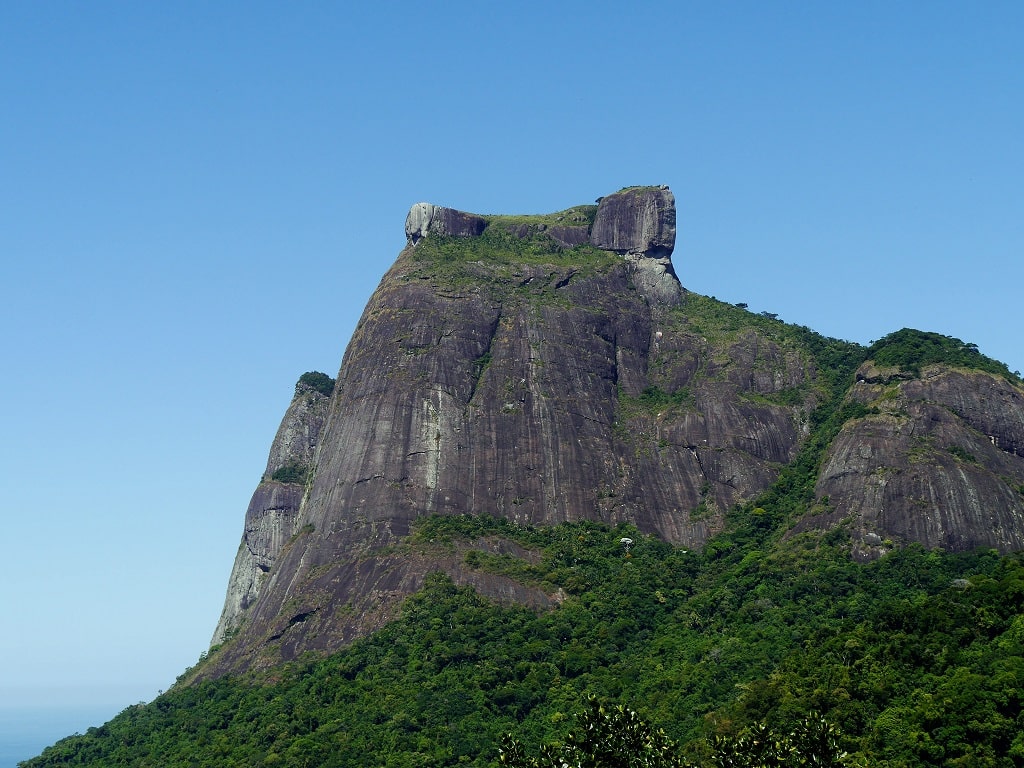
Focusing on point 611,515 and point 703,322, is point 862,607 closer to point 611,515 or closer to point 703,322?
point 611,515

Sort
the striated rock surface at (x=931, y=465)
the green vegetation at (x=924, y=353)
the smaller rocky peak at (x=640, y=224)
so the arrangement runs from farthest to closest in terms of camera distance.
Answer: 1. the smaller rocky peak at (x=640, y=224)
2. the green vegetation at (x=924, y=353)
3. the striated rock surface at (x=931, y=465)

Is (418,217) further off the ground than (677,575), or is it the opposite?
(418,217)

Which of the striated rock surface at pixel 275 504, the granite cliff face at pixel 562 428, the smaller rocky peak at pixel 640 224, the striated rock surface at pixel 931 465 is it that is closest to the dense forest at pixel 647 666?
the striated rock surface at pixel 931 465

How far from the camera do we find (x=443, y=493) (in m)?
118

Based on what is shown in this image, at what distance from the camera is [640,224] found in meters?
146

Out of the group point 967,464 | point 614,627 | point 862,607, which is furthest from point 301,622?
point 967,464

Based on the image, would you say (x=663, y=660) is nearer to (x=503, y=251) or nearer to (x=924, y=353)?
(x=924, y=353)

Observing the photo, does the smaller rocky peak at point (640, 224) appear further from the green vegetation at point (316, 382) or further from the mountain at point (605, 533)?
the green vegetation at point (316, 382)

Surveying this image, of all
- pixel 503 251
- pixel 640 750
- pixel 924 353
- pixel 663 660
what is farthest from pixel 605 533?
pixel 640 750

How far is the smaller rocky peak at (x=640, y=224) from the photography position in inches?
5723

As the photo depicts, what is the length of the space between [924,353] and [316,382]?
68.5 metres

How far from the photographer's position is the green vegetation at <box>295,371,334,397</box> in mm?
154250

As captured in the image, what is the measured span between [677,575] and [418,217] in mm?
53270

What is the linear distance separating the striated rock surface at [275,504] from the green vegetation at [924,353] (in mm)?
55972
